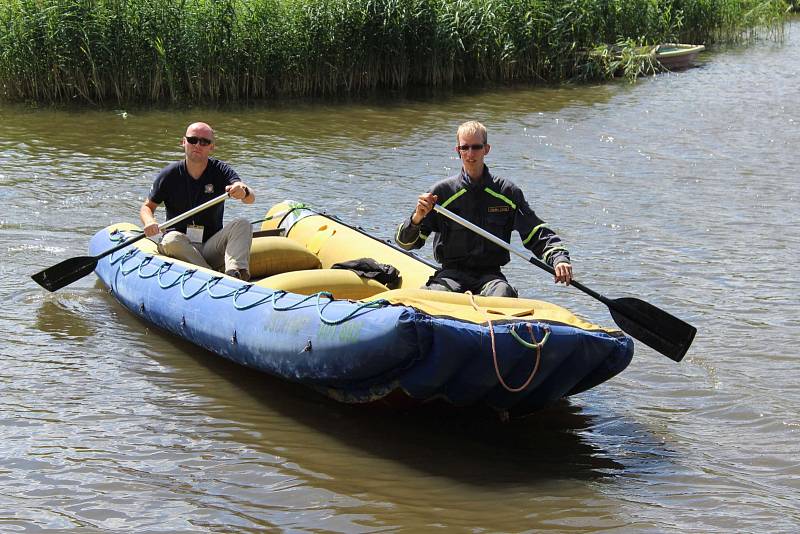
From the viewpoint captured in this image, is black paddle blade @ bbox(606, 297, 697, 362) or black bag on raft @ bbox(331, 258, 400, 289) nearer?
black paddle blade @ bbox(606, 297, 697, 362)

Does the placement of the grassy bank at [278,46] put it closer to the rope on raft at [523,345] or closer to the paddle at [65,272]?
the paddle at [65,272]

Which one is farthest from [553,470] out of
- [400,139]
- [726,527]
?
[400,139]

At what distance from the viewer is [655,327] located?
549cm

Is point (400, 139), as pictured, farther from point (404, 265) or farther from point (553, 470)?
point (553, 470)

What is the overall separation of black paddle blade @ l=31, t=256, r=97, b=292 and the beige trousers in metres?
0.54

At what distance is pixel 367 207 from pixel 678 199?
120 inches

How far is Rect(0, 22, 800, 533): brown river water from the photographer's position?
4.48 meters

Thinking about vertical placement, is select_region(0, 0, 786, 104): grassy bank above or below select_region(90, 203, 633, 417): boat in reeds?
above

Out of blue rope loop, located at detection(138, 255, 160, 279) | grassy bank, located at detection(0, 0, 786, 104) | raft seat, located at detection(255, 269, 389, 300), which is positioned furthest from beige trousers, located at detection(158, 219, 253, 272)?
grassy bank, located at detection(0, 0, 786, 104)

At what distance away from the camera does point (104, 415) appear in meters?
5.39

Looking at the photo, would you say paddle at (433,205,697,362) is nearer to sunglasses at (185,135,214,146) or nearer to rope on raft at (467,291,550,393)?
rope on raft at (467,291,550,393)

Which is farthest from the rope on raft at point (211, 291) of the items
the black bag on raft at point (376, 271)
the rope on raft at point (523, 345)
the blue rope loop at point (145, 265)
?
the black bag on raft at point (376, 271)

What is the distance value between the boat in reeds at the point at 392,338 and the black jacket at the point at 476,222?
0.55 metres

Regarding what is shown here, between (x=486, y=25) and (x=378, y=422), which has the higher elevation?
(x=486, y=25)
